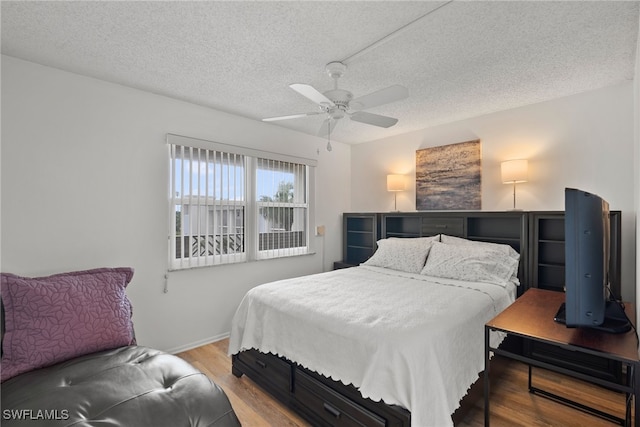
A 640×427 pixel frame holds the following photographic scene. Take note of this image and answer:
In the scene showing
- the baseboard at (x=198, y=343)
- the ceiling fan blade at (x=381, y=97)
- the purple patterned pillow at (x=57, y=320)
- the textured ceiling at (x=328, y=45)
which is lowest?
the baseboard at (x=198, y=343)

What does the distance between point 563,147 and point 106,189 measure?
4.32m

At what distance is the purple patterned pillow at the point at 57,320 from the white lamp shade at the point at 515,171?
3634 millimetres

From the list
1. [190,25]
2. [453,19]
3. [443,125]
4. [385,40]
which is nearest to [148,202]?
[190,25]

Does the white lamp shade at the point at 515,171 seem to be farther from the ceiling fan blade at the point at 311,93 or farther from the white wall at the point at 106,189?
the white wall at the point at 106,189

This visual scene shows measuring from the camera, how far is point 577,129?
9.52 ft

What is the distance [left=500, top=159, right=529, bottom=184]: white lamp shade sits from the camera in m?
3.07

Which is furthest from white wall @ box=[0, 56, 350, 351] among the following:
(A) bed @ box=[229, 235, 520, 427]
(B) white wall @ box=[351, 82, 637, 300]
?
(B) white wall @ box=[351, 82, 637, 300]

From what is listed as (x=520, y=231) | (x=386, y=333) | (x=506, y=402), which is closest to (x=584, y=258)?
(x=386, y=333)

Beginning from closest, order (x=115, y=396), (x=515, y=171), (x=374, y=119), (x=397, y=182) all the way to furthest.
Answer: (x=115, y=396)
(x=374, y=119)
(x=515, y=171)
(x=397, y=182)

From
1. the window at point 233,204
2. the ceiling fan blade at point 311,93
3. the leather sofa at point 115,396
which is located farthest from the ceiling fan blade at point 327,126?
the leather sofa at point 115,396

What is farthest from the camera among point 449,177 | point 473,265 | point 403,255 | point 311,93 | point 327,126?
point 449,177

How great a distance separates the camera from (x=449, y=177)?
377 centimetres

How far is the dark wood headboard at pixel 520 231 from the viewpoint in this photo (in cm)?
286

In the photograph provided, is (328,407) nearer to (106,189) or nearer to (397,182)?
(106,189)
